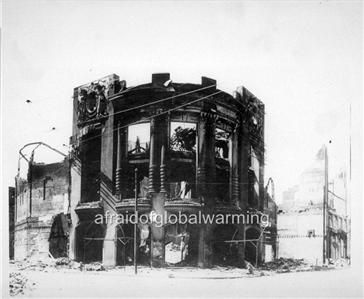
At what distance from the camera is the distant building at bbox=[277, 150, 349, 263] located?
540cm

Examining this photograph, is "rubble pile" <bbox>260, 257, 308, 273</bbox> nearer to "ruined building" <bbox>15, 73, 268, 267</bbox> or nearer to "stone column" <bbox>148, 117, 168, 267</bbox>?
"ruined building" <bbox>15, 73, 268, 267</bbox>

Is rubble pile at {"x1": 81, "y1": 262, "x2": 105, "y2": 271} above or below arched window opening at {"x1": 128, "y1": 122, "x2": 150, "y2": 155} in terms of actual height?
below

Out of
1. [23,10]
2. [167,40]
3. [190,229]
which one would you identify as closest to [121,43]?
[167,40]

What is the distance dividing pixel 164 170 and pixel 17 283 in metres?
1.94

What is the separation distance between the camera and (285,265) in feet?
17.6

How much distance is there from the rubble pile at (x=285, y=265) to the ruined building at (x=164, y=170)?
0.15 metres

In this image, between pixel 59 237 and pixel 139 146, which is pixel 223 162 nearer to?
pixel 139 146

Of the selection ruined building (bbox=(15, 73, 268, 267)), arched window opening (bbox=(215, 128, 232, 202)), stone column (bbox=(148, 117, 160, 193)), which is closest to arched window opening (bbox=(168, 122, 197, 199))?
ruined building (bbox=(15, 73, 268, 267))

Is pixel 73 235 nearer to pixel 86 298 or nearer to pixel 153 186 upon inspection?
pixel 86 298

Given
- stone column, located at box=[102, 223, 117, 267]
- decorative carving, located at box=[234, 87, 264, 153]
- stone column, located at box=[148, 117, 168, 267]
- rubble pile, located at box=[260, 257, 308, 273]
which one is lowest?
rubble pile, located at box=[260, 257, 308, 273]

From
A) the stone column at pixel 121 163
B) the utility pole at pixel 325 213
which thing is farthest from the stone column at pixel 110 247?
the utility pole at pixel 325 213

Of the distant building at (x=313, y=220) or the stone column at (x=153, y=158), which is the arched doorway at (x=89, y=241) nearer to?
the stone column at (x=153, y=158)

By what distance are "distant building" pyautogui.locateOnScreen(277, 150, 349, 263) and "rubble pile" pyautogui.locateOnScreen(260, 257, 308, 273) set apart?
0.05m

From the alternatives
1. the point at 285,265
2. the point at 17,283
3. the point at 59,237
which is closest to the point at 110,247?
the point at 59,237
